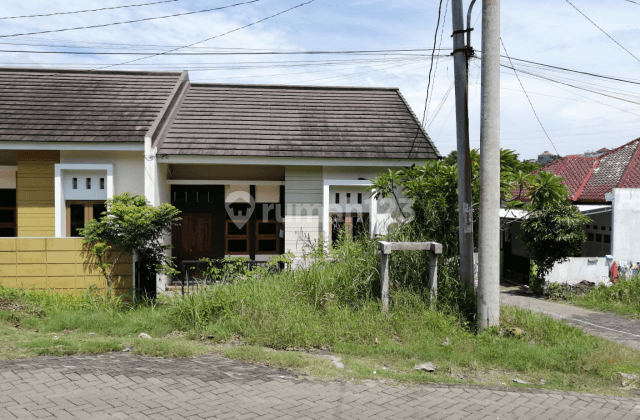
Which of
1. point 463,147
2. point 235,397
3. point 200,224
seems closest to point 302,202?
point 200,224

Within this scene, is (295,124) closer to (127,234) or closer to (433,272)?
(127,234)

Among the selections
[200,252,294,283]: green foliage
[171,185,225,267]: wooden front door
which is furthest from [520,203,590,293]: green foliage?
[171,185,225,267]: wooden front door

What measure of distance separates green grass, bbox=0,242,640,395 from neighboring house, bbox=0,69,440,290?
321 cm

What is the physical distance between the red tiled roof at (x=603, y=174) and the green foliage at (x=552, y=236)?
2955 mm

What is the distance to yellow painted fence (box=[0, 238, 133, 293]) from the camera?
909cm

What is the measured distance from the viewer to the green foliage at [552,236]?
504 inches

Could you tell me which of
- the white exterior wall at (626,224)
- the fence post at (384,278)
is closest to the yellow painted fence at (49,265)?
the fence post at (384,278)

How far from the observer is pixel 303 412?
15.3 feet

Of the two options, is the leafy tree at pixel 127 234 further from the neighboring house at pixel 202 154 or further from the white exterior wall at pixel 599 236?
the white exterior wall at pixel 599 236

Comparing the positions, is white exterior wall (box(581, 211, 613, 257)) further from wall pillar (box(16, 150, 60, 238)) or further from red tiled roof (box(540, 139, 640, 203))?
wall pillar (box(16, 150, 60, 238))

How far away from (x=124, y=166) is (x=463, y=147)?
28.2ft

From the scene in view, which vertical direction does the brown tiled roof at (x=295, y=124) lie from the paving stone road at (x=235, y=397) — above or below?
above

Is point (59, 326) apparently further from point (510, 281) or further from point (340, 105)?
point (510, 281)

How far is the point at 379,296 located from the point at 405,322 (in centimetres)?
73
